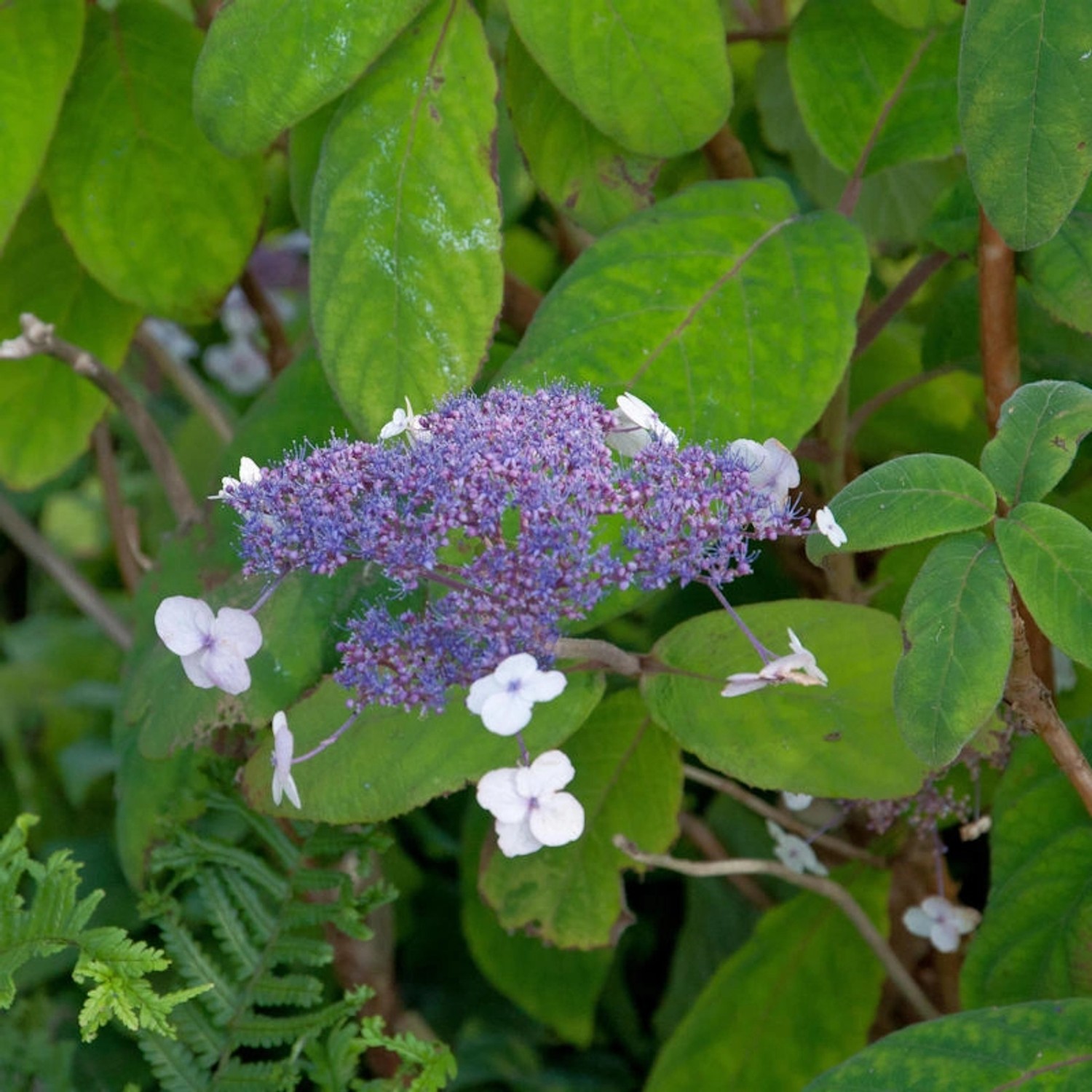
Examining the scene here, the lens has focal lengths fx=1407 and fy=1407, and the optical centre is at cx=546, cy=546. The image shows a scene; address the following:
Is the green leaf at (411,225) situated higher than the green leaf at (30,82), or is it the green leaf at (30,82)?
the green leaf at (30,82)

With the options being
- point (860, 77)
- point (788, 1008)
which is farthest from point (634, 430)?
point (788, 1008)

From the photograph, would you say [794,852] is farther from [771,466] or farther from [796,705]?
[771,466]

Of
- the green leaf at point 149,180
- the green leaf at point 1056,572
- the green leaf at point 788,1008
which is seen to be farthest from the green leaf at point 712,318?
the green leaf at point 788,1008

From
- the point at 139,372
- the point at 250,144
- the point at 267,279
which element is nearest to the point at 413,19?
the point at 250,144

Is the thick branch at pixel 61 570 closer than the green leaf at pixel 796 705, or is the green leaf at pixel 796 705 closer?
the green leaf at pixel 796 705

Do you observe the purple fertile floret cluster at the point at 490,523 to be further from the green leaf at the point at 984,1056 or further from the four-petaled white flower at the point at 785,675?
the green leaf at the point at 984,1056

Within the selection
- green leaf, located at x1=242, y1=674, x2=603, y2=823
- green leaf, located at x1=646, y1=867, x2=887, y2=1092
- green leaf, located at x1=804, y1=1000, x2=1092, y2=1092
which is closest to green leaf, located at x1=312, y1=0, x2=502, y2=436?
green leaf, located at x1=242, y1=674, x2=603, y2=823

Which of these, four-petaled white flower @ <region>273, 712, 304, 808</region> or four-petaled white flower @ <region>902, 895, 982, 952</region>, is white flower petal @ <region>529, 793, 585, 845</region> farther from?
four-petaled white flower @ <region>902, 895, 982, 952</region>
